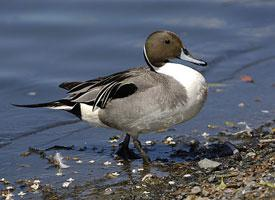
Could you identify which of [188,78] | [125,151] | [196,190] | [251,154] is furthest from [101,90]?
[196,190]

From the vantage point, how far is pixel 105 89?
21.0ft

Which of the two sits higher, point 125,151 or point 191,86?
point 191,86

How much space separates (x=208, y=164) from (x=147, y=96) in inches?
27.9

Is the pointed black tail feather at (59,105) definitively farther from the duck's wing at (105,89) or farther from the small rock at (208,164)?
the small rock at (208,164)

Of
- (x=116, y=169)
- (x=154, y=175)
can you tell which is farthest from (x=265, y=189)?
(x=116, y=169)

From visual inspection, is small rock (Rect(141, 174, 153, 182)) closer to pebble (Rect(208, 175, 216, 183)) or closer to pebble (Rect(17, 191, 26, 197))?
pebble (Rect(208, 175, 216, 183))

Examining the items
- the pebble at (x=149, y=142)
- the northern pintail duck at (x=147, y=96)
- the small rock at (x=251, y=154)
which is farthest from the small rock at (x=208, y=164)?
the pebble at (x=149, y=142)

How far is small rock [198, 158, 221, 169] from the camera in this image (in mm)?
6020

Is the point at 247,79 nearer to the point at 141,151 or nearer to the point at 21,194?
the point at 141,151

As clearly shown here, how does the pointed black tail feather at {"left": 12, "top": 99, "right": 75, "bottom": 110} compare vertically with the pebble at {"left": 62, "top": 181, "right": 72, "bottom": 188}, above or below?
above

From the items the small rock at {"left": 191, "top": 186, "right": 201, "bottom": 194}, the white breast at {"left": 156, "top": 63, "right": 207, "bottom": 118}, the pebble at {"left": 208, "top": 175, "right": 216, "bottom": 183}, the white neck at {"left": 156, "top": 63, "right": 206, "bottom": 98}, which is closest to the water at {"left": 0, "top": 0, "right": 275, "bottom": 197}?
the white breast at {"left": 156, "top": 63, "right": 207, "bottom": 118}

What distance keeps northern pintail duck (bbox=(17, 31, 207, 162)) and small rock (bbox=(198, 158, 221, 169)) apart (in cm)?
40

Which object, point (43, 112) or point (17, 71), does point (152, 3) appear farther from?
point (43, 112)

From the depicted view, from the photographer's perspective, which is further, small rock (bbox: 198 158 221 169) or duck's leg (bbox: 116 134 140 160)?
duck's leg (bbox: 116 134 140 160)
